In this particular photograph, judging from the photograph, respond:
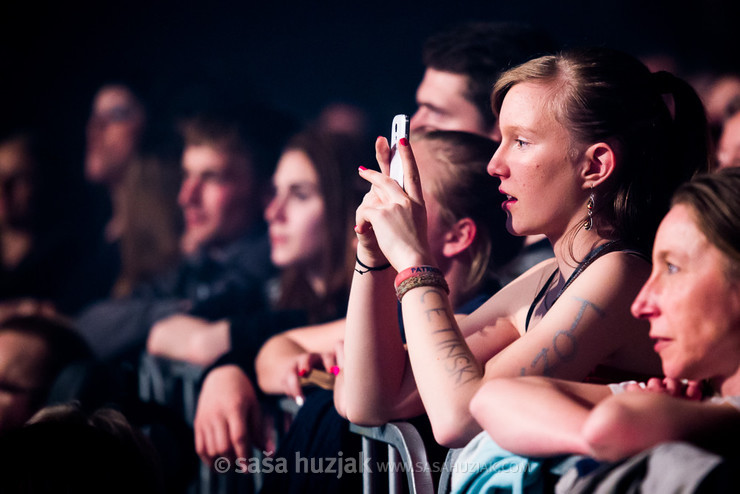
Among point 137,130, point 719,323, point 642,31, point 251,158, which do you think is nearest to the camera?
point 719,323

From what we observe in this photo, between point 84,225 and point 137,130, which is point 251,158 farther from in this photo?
point 84,225

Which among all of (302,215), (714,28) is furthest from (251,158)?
(714,28)

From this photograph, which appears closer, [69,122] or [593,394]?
[593,394]

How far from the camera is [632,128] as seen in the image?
1330 mm

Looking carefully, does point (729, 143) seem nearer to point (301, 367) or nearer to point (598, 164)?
point (598, 164)

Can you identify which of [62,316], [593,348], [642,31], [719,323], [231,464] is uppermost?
[642,31]

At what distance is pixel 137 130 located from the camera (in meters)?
4.55

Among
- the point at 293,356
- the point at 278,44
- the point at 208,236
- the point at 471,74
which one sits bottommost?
the point at 208,236

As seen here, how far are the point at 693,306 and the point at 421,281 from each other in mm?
451

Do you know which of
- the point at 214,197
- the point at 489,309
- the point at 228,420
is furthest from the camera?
the point at 214,197

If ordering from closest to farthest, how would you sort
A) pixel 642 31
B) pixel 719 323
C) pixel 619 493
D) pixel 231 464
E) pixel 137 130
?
pixel 619 493 < pixel 719 323 < pixel 231 464 < pixel 642 31 < pixel 137 130

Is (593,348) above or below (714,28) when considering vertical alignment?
below

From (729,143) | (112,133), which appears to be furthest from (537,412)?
(112,133)

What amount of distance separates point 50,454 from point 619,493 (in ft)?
3.09
